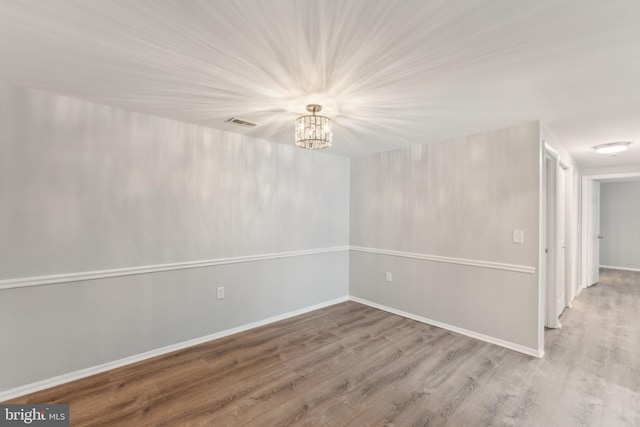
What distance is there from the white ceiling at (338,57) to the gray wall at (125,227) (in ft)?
1.18

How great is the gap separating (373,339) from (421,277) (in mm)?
1080

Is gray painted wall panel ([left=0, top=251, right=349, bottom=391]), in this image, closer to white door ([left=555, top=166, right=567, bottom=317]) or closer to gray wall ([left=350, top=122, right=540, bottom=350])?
gray wall ([left=350, top=122, right=540, bottom=350])

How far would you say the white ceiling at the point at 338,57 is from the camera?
4.20 feet

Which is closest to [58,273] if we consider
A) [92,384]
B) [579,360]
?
[92,384]

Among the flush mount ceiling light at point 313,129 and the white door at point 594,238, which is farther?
the white door at point 594,238

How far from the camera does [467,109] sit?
244cm

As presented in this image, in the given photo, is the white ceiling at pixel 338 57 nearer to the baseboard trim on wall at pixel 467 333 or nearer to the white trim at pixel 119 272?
the white trim at pixel 119 272

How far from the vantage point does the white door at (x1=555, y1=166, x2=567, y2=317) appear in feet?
11.2

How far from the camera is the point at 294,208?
3.84 metres

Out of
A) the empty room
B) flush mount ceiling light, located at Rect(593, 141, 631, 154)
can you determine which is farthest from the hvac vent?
flush mount ceiling light, located at Rect(593, 141, 631, 154)

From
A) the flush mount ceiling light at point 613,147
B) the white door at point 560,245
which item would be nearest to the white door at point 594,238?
the white door at point 560,245

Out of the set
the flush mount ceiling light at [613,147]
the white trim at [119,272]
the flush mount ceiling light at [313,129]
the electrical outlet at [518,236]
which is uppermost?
the flush mount ceiling light at [613,147]

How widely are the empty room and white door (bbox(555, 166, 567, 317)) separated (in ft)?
0.25

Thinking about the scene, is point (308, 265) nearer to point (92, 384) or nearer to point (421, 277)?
point (421, 277)
